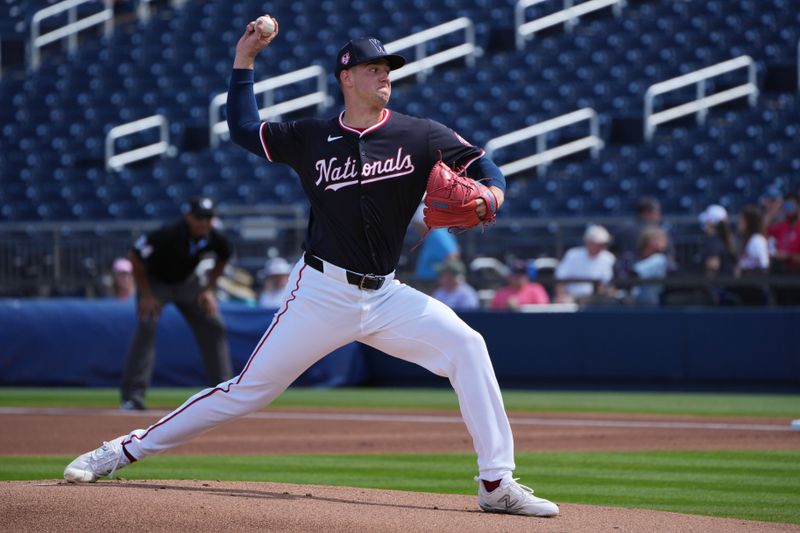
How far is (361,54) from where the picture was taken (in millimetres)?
5254

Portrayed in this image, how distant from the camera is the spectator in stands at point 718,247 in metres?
13.4

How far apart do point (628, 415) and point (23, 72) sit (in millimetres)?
19904

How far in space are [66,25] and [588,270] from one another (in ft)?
56.1

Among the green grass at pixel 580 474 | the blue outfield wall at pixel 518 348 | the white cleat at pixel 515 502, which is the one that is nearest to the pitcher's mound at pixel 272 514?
the white cleat at pixel 515 502

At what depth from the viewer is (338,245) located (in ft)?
17.3

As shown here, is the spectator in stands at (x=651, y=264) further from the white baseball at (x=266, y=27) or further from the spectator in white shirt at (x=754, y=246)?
the white baseball at (x=266, y=27)

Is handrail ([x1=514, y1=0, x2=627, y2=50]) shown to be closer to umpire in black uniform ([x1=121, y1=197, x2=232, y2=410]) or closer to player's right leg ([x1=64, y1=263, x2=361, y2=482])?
umpire in black uniform ([x1=121, y1=197, x2=232, y2=410])

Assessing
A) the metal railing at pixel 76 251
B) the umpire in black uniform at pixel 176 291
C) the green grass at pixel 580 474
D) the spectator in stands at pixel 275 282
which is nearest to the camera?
the green grass at pixel 580 474

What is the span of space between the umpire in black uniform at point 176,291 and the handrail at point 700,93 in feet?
35.6

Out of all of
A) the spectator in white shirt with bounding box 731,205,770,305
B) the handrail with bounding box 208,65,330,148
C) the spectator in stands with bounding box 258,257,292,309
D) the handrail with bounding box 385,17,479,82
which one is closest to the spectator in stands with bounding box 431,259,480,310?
the spectator in stands with bounding box 258,257,292,309

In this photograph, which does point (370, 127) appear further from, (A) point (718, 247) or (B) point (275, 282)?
(B) point (275, 282)

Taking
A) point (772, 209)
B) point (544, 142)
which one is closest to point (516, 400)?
point (772, 209)

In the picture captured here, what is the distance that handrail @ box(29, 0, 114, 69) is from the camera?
2594cm

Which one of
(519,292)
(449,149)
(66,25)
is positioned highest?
(66,25)
